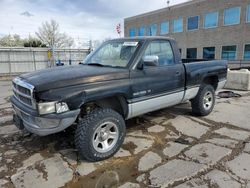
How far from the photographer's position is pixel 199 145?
157 inches

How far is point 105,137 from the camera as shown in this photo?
3.56m

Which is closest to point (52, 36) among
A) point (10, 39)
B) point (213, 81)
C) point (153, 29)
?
point (10, 39)

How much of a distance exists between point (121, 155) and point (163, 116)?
2343 mm

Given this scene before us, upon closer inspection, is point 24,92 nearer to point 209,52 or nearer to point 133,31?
point 209,52

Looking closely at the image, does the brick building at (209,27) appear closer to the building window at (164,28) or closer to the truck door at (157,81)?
the building window at (164,28)

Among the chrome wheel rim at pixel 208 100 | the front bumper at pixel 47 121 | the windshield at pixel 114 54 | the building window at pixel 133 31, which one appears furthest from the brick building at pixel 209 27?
the front bumper at pixel 47 121

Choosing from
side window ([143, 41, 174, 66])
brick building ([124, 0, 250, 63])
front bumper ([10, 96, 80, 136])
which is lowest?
front bumper ([10, 96, 80, 136])

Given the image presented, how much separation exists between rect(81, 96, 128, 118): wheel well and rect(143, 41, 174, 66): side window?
3.49 feet

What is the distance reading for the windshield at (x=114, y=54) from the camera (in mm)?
3998

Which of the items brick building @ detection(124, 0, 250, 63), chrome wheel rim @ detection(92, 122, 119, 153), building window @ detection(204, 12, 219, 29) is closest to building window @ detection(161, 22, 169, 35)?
brick building @ detection(124, 0, 250, 63)

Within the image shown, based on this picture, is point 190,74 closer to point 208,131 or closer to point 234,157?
point 208,131

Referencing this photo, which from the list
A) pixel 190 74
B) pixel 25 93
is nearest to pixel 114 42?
pixel 190 74

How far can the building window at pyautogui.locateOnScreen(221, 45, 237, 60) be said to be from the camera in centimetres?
2125

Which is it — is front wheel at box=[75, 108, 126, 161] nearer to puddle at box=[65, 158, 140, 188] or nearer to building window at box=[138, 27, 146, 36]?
puddle at box=[65, 158, 140, 188]
